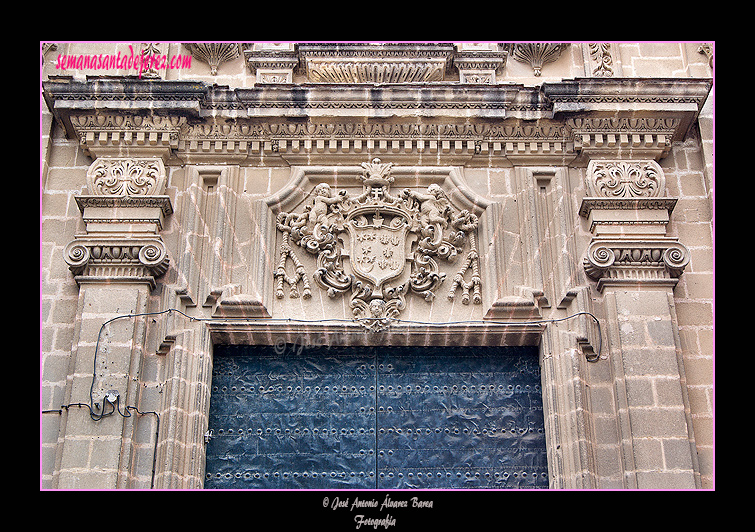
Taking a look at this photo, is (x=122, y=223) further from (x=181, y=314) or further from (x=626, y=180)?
(x=626, y=180)

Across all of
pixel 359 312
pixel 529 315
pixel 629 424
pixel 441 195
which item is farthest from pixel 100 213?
pixel 629 424

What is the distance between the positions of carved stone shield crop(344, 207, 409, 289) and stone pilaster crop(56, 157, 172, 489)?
60.6 inches

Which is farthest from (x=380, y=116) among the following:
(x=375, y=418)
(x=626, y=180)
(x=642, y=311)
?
(x=642, y=311)

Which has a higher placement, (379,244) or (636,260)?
(379,244)

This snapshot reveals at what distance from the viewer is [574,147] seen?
8.65 metres

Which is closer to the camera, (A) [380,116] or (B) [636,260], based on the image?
(B) [636,260]

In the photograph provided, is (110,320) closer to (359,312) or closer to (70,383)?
(70,383)

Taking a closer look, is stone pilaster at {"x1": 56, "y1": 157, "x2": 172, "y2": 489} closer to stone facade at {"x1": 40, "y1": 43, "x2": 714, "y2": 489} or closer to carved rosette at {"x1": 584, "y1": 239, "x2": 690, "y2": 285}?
stone facade at {"x1": 40, "y1": 43, "x2": 714, "y2": 489}

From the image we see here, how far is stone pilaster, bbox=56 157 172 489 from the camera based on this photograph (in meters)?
7.20

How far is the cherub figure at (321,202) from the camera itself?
330 inches

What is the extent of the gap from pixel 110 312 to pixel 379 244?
2205mm

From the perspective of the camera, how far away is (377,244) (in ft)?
27.1

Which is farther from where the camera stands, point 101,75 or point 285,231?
point 101,75

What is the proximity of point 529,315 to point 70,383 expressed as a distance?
3577 mm
